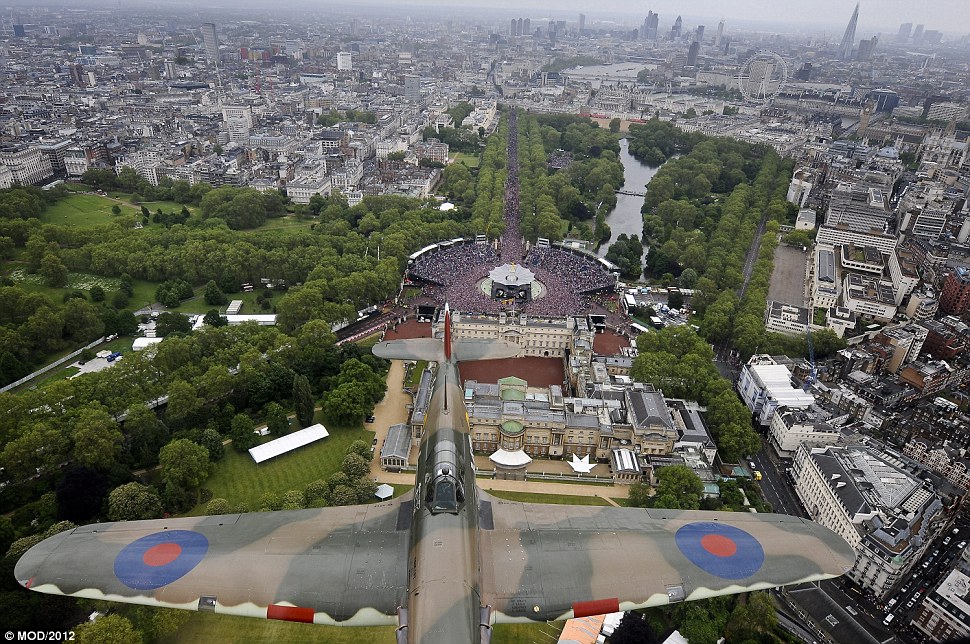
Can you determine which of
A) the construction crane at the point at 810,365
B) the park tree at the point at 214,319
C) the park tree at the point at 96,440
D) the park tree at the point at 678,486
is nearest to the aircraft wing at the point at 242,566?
the park tree at the point at 96,440

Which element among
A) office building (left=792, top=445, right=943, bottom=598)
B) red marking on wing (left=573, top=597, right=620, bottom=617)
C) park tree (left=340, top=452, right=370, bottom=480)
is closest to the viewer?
red marking on wing (left=573, top=597, right=620, bottom=617)

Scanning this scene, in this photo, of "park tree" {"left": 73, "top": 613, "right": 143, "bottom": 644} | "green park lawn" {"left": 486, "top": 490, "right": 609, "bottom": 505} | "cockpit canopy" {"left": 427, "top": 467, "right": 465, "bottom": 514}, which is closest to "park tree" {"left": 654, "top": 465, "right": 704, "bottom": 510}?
"green park lawn" {"left": 486, "top": 490, "right": 609, "bottom": 505}

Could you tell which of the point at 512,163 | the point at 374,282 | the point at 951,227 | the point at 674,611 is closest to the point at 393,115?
the point at 512,163

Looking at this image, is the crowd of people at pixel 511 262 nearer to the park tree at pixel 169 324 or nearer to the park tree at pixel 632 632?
the park tree at pixel 169 324

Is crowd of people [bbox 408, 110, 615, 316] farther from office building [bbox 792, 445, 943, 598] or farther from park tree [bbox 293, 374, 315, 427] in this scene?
office building [bbox 792, 445, 943, 598]

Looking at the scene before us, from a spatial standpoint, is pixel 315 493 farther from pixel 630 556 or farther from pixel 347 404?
pixel 630 556

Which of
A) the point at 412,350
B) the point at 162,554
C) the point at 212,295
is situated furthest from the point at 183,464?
the point at 212,295
